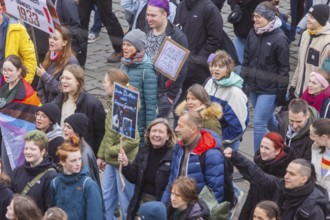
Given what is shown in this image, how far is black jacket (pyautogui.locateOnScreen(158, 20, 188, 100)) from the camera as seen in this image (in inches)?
430

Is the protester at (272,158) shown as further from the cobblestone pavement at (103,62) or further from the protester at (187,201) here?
the cobblestone pavement at (103,62)

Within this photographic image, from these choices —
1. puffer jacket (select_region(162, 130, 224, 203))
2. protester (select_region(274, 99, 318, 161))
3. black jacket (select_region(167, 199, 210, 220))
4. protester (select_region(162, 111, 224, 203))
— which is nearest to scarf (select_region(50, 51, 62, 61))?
protester (select_region(162, 111, 224, 203))

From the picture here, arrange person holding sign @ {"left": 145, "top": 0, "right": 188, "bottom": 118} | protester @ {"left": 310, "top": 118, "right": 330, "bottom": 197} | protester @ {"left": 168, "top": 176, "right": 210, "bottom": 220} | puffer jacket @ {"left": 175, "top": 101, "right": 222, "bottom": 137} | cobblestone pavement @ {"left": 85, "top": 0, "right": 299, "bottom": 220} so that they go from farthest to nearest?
cobblestone pavement @ {"left": 85, "top": 0, "right": 299, "bottom": 220}, person holding sign @ {"left": 145, "top": 0, "right": 188, "bottom": 118}, puffer jacket @ {"left": 175, "top": 101, "right": 222, "bottom": 137}, protester @ {"left": 310, "top": 118, "right": 330, "bottom": 197}, protester @ {"left": 168, "top": 176, "right": 210, "bottom": 220}

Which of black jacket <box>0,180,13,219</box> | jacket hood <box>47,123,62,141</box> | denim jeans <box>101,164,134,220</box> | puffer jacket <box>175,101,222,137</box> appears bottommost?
denim jeans <box>101,164,134,220</box>

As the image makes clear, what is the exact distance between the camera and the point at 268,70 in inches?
436

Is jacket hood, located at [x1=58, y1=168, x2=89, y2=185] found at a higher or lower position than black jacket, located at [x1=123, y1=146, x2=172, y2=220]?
higher

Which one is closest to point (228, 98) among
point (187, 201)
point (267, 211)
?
point (187, 201)

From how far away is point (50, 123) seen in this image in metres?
9.53

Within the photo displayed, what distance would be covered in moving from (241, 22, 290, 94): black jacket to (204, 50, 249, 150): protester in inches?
42.1

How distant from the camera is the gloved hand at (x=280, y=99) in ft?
36.6

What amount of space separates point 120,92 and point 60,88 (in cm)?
150

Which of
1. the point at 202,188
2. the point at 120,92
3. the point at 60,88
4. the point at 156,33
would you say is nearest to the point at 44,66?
the point at 60,88

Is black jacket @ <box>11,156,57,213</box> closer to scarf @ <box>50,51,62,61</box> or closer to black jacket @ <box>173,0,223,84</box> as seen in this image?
scarf @ <box>50,51,62,61</box>

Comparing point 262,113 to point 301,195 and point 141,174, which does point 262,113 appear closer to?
point 141,174
